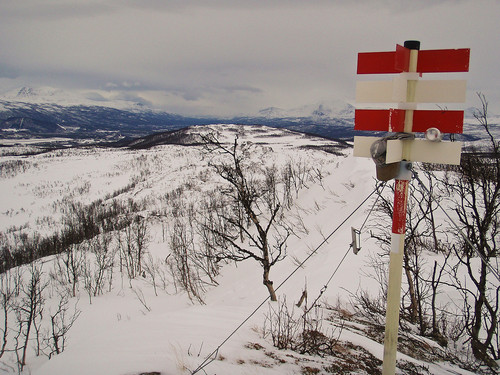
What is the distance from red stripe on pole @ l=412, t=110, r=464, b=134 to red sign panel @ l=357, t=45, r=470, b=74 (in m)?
0.43

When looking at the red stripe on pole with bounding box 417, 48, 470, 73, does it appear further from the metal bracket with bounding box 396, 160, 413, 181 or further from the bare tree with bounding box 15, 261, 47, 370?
the bare tree with bounding box 15, 261, 47, 370

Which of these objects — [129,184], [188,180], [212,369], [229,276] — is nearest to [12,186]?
[129,184]

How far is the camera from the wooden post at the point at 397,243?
2.71 metres

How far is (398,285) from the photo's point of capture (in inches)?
118

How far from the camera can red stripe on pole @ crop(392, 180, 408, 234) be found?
287cm

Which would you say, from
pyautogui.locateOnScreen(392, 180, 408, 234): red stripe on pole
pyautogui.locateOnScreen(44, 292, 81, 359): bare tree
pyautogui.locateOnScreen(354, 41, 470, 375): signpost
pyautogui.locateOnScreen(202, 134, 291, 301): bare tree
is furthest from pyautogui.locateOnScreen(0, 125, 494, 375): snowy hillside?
pyautogui.locateOnScreen(354, 41, 470, 375): signpost

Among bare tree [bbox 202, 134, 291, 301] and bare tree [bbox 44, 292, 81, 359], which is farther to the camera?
bare tree [bbox 44, 292, 81, 359]

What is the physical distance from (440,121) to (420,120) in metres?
0.18

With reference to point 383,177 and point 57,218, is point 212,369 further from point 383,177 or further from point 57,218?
point 57,218

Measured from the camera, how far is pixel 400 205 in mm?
2938

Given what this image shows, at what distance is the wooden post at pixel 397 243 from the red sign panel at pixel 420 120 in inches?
3.1

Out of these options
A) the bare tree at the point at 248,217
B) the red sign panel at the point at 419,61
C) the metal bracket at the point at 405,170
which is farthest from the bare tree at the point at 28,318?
the red sign panel at the point at 419,61

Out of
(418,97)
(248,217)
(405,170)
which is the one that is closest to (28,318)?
(248,217)

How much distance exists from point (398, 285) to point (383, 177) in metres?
1.24
